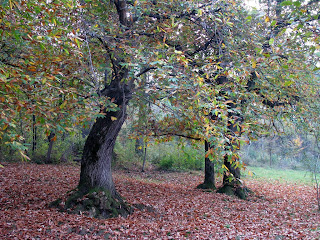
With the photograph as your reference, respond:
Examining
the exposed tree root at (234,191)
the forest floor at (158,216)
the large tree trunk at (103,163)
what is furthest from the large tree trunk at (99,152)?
the exposed tree root at (234,191)

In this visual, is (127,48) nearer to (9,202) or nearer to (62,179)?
(9,202)

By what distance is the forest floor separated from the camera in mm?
4773

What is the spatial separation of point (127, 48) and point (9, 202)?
473 centimetres

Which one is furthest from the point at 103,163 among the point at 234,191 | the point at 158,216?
the point at 234,191

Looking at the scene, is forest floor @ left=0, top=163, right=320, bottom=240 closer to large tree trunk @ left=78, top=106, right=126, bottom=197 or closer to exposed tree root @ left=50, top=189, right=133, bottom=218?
exposed tree root @ left=50, top=189, right=133, bottom=218

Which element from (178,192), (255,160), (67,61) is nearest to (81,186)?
(67,61)

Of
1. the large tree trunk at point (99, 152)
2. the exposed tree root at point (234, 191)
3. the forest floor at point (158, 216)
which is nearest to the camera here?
the forest floor at point (158, 216)

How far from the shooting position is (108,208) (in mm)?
5797

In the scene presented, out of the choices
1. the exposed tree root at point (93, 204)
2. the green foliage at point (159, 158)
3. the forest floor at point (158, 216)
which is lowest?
the forest floor at point (158, 216)

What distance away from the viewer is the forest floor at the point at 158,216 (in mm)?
4773

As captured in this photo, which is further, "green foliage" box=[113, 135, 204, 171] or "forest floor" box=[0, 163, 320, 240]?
"green foliage" box=[113, 135, 204, 171]

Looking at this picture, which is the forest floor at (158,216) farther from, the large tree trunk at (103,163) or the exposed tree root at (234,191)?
the large tree trunk at (103,163)

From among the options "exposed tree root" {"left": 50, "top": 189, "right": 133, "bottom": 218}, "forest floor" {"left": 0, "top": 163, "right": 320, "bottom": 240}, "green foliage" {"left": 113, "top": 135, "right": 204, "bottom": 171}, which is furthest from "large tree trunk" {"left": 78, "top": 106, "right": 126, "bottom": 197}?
"green foliage" {"left": 113, "top": 135, "right": 204, "bottom": 171}

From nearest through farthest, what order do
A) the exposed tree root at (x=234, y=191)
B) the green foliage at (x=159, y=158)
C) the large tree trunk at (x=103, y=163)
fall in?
the large tree trunk at (x=103, y=163) → the exposed tree root at (x=234, y=191) → the green foliage at (x=159, y=158)
